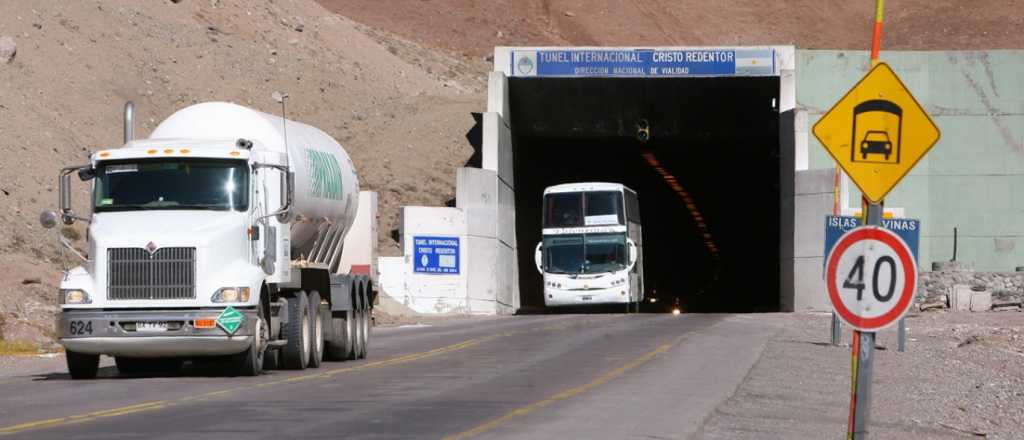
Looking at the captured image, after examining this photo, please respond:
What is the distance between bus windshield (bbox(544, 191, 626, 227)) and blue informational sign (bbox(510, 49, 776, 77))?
16.3ft

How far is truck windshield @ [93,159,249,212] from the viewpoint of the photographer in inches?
933

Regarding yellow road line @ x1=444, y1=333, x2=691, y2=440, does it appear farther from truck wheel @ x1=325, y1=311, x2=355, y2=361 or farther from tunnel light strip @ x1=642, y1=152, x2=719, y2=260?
tunnel light strip @ x1=642, y1=152, x2=719, y2=260

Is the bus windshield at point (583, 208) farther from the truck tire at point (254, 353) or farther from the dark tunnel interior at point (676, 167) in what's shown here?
the truck tire at point (254, 353)

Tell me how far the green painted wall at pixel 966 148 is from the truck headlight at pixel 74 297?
141ft

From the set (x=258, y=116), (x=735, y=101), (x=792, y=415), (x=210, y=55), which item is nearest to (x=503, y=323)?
(x=735, y=101)

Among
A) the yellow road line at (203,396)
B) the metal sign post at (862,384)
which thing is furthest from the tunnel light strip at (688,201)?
the metal sign post at (862,384)

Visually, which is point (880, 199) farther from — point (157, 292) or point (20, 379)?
→ point (20, 379)

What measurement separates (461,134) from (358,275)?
53.1 m

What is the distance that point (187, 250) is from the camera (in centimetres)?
2327

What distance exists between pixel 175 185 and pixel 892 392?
34.3ft

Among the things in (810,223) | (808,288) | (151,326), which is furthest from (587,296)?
(151,326)

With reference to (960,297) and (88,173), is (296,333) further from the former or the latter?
(960,297)

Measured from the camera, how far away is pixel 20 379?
2492cm

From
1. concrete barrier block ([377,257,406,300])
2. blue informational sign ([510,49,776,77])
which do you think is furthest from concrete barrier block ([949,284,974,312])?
concrete barrier block ([377,257,406,300])
